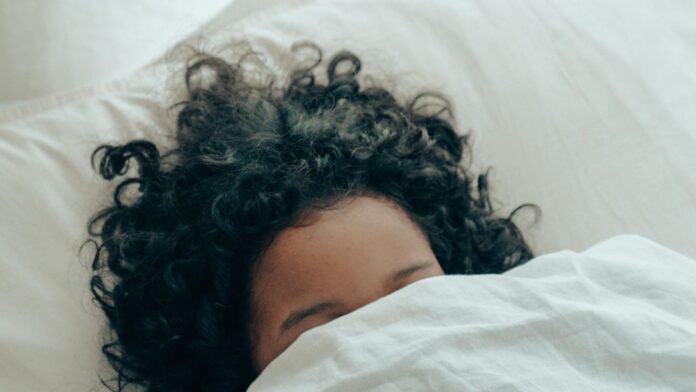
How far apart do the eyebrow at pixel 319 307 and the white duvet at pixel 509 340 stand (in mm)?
47

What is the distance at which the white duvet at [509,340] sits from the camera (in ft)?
2.54

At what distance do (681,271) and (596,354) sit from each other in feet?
0.51

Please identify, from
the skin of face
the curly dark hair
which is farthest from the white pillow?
the skin of face

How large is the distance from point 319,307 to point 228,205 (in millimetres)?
147

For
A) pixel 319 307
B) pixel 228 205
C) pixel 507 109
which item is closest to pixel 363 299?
pixel 319 307

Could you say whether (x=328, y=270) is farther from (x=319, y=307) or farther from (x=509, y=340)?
(x=509, y=340)

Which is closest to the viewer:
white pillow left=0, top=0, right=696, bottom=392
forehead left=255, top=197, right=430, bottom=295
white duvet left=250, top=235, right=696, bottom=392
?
white duvet left=250, top=235, right=696, bottom=392

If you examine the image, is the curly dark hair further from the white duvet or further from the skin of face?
the white duvet

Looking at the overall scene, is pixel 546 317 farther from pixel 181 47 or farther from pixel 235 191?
pixel 181 47

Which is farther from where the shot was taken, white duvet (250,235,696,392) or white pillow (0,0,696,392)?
white pillow (0,0,696,392)

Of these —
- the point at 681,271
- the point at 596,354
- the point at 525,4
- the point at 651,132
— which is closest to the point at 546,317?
the point at 596,354

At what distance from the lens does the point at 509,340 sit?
806 millimetres

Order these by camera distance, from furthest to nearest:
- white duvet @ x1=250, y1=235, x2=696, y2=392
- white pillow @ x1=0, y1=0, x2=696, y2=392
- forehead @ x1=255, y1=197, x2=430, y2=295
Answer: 1. white pillow @ x1=0, y1=0, x2=696, y2=392
2. forehead @ x1=255, y1=197, x2=430, y2=295
3. white duvet @ x1=250, y1=235, x2=696, y2=392

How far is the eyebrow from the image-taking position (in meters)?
0.87
